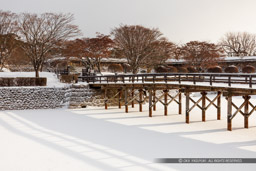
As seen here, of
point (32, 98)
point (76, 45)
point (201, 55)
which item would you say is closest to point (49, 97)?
point (32, 98)

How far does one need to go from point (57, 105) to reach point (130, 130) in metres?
12.1

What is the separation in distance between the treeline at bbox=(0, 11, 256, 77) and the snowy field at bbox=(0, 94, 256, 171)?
14231 mm

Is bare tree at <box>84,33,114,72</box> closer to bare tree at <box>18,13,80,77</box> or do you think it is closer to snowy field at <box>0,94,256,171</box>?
bare tree at <box>18,13,80,77</box>

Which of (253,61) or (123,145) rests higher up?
(253,61)

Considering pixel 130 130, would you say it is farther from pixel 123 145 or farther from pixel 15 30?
pixel 15 30

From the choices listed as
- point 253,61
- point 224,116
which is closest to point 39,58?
point 224,116

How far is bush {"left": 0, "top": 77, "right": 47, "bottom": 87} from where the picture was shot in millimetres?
26672

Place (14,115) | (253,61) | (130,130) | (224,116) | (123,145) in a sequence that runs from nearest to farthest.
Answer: (123,145) < (130,130) < (224,116) < (14,115) < (253,61)

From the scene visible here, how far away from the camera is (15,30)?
1401 inches

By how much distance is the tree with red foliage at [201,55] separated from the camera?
43594 mm

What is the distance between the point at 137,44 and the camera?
3756 centimetres

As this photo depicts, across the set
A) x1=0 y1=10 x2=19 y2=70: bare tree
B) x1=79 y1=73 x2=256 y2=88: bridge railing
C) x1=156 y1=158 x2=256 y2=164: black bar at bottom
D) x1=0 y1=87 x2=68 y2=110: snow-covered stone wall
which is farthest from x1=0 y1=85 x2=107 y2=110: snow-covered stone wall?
x1=156 y1=158 x2=256 y2=164: black bar at bottom

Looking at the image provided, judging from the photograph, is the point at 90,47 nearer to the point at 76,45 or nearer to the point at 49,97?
the point at 76,45

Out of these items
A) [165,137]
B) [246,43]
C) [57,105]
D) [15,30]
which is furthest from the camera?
[246,43]
